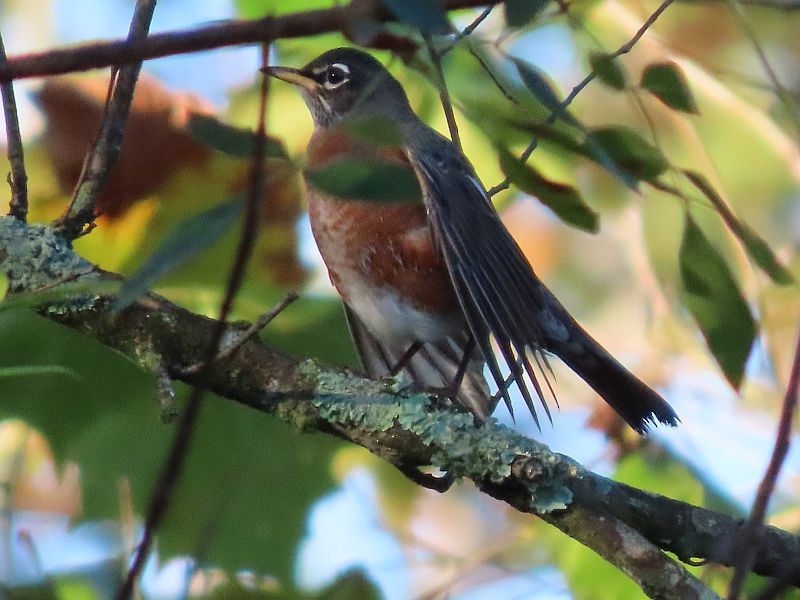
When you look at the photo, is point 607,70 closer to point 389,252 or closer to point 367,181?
point 367,181

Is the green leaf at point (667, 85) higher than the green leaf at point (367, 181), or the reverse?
the green leaf at point (667, 85)

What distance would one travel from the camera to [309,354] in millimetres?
2707

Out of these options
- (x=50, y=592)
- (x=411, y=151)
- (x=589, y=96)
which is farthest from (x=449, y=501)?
(x=50, y=592)

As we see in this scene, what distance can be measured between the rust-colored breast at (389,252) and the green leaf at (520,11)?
148 centimetres

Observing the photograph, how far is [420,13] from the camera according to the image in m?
0.80

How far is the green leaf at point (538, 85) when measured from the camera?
109 cm

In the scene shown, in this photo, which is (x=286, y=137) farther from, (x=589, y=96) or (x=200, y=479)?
(x=589, y=96)

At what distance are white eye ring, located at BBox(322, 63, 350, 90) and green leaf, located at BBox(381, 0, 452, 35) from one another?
264 cm

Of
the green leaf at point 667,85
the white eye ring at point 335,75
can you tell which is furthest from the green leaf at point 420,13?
the white eye ring at point 335,75

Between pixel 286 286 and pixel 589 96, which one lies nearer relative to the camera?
pixel 286 286

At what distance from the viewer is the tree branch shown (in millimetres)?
1700

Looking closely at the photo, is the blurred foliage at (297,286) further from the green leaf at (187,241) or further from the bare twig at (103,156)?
the green leaf at (187,241)

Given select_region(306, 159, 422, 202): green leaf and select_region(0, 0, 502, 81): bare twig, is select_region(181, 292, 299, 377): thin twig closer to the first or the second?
select_region(306, 159, 422, 202): green leaf

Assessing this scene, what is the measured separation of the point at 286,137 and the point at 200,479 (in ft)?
3.63
